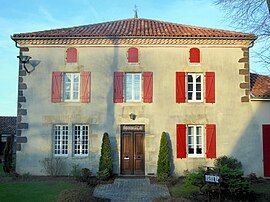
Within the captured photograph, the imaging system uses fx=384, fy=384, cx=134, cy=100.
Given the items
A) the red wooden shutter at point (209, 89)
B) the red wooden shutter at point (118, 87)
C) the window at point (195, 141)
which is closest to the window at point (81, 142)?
the red wooden shutter at point (118, 87)

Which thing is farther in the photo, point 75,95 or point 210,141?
point 75,95

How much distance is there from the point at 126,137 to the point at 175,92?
350cm

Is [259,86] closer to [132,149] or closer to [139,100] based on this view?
[139,100]

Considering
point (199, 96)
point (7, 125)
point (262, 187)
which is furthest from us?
point (7, 125)

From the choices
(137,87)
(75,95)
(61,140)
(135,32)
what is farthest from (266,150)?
(61,140)

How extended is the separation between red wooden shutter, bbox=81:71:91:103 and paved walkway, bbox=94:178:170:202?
4.59 meters

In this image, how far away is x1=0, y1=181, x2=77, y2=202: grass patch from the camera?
13.6 m

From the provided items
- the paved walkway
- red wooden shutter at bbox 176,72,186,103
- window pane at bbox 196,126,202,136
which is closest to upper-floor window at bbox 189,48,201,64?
red wooden shutter at bbox 176,72,186,103

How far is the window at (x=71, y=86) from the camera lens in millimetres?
20406

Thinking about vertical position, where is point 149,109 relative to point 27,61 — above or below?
below

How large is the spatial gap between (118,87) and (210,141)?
5.56 meters

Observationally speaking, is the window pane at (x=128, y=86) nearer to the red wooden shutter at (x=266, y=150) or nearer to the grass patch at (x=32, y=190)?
the grass patch at (x=32, y=190)

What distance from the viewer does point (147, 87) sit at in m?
20.2

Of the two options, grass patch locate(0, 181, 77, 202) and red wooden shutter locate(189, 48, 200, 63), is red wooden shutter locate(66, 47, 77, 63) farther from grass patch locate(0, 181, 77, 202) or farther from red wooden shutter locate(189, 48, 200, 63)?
grass patch locate(0, 181, 77, 202)
